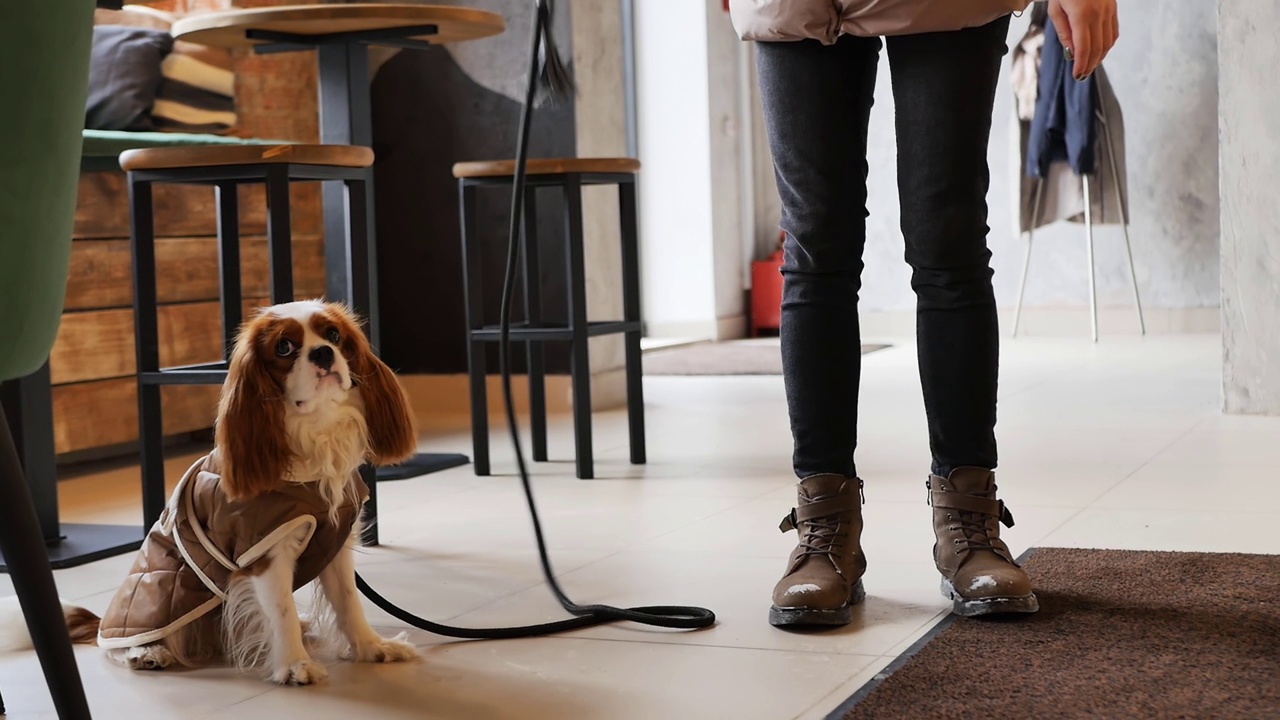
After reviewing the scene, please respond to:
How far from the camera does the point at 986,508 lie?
5.49ft

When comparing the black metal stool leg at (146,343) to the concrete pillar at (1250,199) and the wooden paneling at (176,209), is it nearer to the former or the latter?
the wooden paneling at (176,209)

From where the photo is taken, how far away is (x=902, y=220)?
168 cm

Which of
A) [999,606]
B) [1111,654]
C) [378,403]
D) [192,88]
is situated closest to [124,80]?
[192,88]

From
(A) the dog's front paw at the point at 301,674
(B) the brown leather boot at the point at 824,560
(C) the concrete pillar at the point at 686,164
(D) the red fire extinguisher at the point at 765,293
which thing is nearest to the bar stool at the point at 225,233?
(A) the dog's front paw at the point at 301,674

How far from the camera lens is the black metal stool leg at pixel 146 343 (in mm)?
2188

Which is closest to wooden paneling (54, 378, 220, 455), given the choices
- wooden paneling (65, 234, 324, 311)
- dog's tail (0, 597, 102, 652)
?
wooden paneling (65, 234, 324, 311)

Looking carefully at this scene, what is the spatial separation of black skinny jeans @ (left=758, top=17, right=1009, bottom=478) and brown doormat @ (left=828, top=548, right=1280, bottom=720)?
0.23 m

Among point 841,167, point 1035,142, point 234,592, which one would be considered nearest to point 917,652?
point 841,167

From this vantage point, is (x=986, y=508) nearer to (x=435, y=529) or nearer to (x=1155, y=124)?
(x=435, y=529)

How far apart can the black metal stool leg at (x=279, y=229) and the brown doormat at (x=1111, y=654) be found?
1.11 m

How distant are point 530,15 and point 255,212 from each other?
0.94 meters

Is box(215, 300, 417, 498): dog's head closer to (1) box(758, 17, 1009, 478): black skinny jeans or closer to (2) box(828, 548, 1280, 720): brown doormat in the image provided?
(1) box(758, 17, 1009, 478): black skinny jeans

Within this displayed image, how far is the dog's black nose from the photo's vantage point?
152 cm

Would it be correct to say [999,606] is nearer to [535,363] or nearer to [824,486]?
[824,486]
